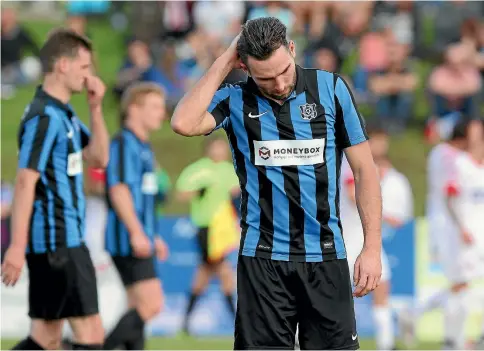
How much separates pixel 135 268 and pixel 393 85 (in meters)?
8.36

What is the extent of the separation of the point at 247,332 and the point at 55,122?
193 cm

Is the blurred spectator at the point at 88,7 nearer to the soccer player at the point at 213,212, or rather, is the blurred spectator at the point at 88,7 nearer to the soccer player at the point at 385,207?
the soccer player at the point at 213,212

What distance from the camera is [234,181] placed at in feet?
34.4

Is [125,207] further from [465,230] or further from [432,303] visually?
[432,303]

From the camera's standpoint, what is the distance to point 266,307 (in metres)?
4.80

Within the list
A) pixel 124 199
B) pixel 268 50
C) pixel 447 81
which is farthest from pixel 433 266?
pixel 268 50

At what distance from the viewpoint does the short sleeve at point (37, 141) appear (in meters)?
5.90

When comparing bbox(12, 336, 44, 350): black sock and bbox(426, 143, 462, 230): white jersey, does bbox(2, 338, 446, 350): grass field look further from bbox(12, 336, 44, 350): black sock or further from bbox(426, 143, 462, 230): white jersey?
bbox(12, 336, 44, 350): black sock

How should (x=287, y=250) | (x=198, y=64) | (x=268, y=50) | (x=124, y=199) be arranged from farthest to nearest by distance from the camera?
1. (x=198, y=64)
2. (x=124, y=199)
3. (x=287, y=250)
4. (x=268, y=50)

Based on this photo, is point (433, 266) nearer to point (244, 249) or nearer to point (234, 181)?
point (234, 181)

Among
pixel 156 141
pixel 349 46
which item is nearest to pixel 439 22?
pixel 349 46

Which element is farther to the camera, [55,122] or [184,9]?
[184,9]

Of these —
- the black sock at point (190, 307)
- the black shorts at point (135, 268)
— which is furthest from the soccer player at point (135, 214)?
the black sock at point (190, 307)

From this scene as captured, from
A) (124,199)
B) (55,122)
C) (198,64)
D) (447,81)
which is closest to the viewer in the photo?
(55,122)
